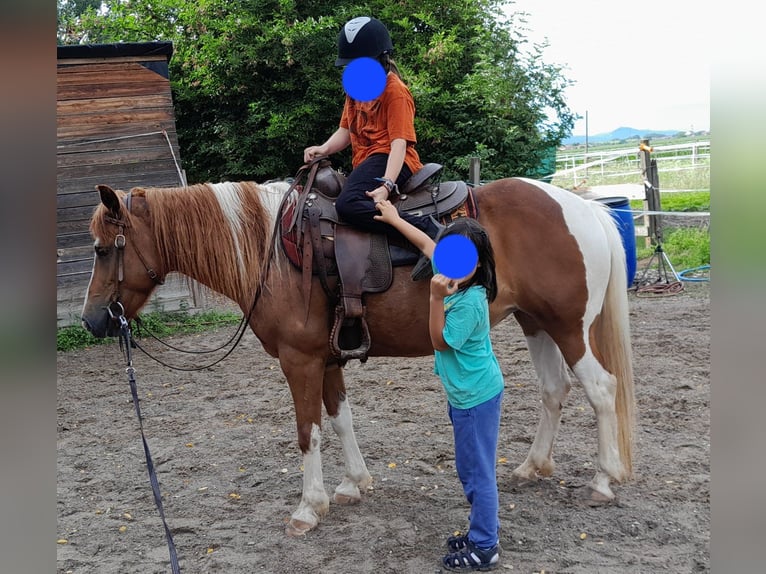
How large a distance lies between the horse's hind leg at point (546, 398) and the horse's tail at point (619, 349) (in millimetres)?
307

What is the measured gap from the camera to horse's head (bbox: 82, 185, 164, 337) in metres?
3.26

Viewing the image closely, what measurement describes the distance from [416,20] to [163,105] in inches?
224

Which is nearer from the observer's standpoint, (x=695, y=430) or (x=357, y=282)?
(x=357, y=282)

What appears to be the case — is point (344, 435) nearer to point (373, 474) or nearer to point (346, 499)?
point (346, 499)

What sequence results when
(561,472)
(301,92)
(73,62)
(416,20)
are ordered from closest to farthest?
(561,472) < (73,62) < (301,92) < (416,20)

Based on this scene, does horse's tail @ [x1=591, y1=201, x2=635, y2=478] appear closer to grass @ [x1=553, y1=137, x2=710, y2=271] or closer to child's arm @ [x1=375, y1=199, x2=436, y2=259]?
child's arm @ [x1=375, y1=199, x2=436, y2=259]

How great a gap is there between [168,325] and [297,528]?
5.43m

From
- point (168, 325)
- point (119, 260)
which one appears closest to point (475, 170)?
point (168, 325)
